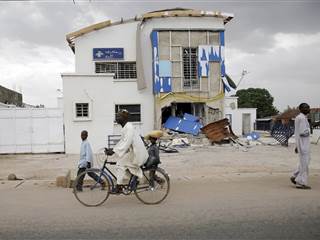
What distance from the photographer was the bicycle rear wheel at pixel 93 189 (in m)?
8.32

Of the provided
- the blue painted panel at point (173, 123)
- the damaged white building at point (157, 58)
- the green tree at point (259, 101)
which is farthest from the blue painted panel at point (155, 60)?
the green tree at point (259, 101)

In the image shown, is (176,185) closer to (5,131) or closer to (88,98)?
(88,98)

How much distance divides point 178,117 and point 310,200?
73.6ft

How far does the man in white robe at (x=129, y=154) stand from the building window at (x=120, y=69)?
22.7 m

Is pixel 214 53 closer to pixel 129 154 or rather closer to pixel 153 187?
pixel 153 187

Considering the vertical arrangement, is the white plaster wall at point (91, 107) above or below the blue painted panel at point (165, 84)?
below

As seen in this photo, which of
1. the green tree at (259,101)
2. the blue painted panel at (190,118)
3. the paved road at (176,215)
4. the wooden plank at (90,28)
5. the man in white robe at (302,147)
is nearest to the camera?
the paved road at (176,215)

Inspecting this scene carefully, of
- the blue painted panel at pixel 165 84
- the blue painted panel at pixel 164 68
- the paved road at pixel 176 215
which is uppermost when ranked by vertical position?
the blue painted panel at pixel 164 68

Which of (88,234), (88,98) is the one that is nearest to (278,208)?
(88,234)

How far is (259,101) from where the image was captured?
73.7m

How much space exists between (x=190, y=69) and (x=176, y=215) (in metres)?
24.1

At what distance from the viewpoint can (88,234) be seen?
250 inches

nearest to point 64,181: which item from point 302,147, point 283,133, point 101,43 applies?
point 302,147

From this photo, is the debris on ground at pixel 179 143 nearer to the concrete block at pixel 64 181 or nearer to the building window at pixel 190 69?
the building window at pixel 190 69
